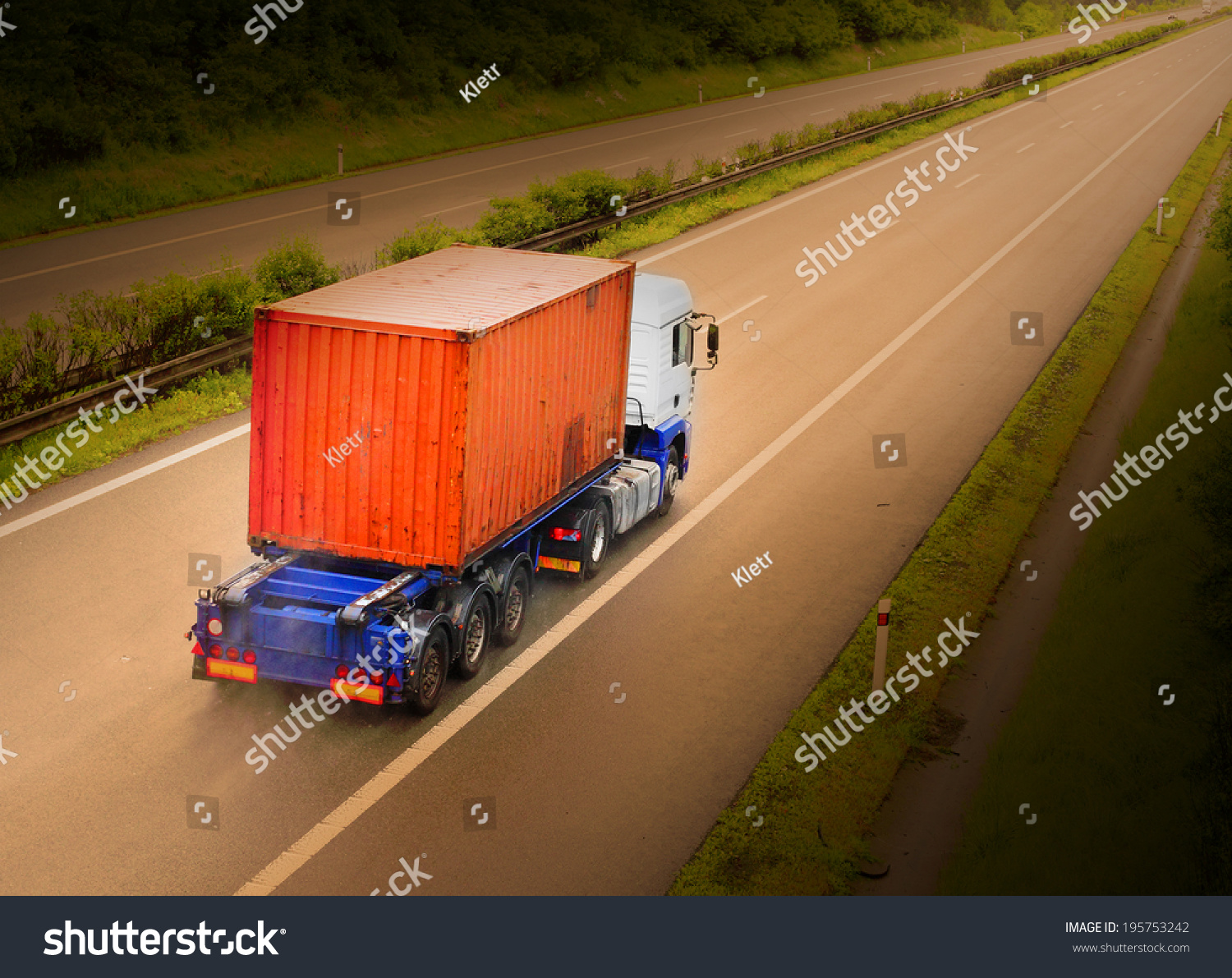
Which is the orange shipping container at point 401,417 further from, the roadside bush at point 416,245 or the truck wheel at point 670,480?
the roadside bush at point 416,245

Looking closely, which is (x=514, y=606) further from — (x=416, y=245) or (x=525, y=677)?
(x=416, y=245)

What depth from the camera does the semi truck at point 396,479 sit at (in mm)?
9438

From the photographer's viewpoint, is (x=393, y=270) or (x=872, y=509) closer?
(x=393, y=270)

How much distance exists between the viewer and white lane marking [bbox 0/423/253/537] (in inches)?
507

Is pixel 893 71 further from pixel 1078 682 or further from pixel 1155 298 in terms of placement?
pixel 1078 682

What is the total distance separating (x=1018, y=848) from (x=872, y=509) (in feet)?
22.5

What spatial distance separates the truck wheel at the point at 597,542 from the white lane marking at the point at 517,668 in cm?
22

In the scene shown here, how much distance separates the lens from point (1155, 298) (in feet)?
85.5

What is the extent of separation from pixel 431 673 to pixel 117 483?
614 centimetres

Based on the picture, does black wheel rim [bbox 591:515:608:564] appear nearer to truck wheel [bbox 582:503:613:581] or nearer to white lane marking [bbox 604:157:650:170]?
truck wheel [bbox 582:503:613:581]

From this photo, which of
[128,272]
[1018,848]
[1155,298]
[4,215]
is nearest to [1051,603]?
[1018,848]

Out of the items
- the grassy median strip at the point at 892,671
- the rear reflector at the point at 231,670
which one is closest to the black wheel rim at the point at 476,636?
the rear reflector at the point at 231,670

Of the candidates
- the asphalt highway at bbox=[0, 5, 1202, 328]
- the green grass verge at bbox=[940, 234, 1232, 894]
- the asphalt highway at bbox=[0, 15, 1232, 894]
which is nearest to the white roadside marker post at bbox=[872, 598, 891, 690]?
the asphalt highway at bbox=[0, 15, 1232, 894]

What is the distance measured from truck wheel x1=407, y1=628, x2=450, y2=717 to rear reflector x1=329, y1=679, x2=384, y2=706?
0.26 meters
